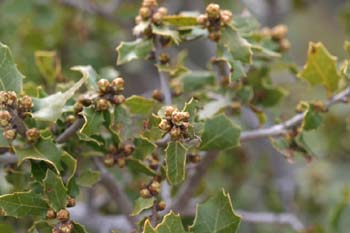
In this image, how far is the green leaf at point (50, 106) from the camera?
4.63 ft

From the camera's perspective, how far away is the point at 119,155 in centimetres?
159

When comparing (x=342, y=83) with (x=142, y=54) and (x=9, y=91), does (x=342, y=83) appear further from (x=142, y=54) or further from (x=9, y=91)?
(x=9, y=91)

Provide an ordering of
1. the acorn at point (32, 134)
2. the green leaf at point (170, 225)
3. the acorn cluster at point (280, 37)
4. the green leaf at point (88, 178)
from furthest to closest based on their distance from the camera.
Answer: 1. the acorn cluster at point (280, 37)
2. the green leaf at point (88, 178)
3. the acorn at point (32, 134)
4. the green leaf at point (170, 225)

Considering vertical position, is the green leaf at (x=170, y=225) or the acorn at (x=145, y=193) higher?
the green leaf at (x=170, y=225)

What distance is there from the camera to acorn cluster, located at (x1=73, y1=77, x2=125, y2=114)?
1468mm

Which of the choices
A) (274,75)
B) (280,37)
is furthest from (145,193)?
(274,75)

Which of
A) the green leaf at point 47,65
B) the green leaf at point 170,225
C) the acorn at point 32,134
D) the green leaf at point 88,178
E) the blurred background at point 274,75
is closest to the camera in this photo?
the green leaf at point 170,225

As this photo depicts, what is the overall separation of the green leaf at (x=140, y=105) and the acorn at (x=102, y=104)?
0.12 meters

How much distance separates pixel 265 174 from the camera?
2.96 m

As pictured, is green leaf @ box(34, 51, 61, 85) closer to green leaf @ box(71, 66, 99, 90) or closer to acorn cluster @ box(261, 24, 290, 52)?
green leaf @ box(71, 66, 99, 90)

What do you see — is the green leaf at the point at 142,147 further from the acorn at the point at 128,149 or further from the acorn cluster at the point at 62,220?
the acorn cluster at the point at 62,220

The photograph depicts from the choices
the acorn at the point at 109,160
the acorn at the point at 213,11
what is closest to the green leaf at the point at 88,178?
the acorn at the point at 109,160

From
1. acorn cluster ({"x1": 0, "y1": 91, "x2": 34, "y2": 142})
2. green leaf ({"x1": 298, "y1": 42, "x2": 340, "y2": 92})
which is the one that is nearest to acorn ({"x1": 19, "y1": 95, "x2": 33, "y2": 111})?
acorn cluster ({"x1": 0, "y1": 91, "x2": 34, "y2": 142})

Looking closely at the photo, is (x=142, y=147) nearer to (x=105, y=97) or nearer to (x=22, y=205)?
(x=105, y=97)
